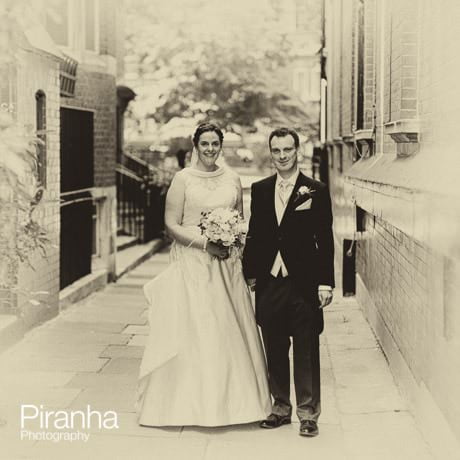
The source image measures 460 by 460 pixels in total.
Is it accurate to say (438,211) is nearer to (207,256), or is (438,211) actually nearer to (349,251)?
(207,256)

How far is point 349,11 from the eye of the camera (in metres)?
13.6

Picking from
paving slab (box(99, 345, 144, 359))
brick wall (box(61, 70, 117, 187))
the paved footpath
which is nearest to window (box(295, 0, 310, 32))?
brick wall (box(61, 70, 117, 187))

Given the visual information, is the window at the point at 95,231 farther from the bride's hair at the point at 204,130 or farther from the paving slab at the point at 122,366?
the bride's hair at the point at 204,130

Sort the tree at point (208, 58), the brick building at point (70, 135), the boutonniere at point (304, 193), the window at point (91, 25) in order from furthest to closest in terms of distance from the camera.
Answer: the tree at point (208, 58), the window at point (91, 25), the brick building at point (70, 135), the boutonniere at point (304, 193)

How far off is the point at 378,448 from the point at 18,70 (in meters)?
5.04

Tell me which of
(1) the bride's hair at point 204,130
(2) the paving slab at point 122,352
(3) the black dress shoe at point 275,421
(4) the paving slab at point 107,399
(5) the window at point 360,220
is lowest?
(2) the paving slab at point 122,352

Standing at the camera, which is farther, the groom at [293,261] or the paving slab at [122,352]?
the paving slab at [122,352]

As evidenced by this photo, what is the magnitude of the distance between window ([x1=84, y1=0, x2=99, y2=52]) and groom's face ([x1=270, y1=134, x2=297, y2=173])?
27.2 ft

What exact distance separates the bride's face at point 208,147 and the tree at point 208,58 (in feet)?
69.7

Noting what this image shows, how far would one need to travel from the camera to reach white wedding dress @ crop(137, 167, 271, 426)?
5.90 m

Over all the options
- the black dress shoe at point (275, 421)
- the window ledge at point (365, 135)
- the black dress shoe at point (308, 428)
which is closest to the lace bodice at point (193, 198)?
the black dress shoe at point (275, 421)

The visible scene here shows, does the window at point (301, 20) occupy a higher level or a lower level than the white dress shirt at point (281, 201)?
higher

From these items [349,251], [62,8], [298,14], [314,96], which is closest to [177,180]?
[349,251]

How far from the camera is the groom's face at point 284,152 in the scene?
572 cm
